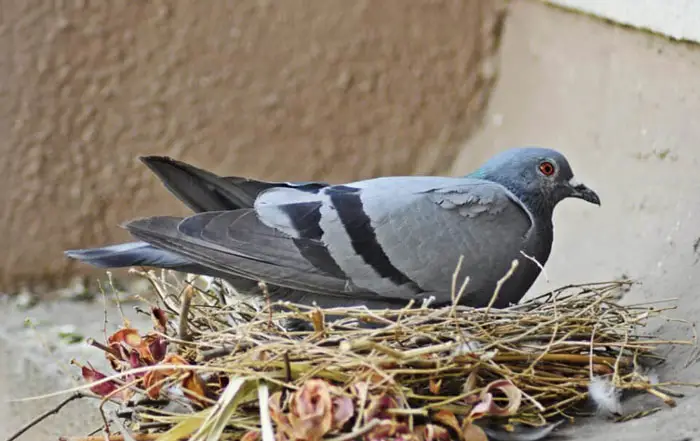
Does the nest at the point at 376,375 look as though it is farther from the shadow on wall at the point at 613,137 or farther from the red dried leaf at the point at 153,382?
the shadow on wall at the point at 613,137

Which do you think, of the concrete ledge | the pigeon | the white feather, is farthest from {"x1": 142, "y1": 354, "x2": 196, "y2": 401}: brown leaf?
the white feather

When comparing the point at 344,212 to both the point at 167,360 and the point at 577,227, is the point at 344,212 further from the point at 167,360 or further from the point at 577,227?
the point at 577,227

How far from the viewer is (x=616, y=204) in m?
2.13

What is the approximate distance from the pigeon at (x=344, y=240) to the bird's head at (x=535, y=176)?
10cm

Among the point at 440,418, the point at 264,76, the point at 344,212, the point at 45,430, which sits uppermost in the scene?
the point at 264,76

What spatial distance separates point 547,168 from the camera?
69.8 inches

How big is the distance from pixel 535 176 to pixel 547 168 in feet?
0.11

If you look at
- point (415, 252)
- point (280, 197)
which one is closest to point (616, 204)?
point (415, 252)


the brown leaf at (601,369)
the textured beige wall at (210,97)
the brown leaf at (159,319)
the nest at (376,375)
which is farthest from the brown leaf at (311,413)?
the textured beige wall at (210,97)

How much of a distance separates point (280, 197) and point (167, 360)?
399 millimetres

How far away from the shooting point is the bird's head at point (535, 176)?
175 centimetres

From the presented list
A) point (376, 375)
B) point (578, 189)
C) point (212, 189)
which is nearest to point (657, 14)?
point (578, 189)

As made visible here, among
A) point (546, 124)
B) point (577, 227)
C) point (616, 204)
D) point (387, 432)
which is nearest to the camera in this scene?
point (387, 432)

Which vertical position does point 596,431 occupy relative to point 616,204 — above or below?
below
